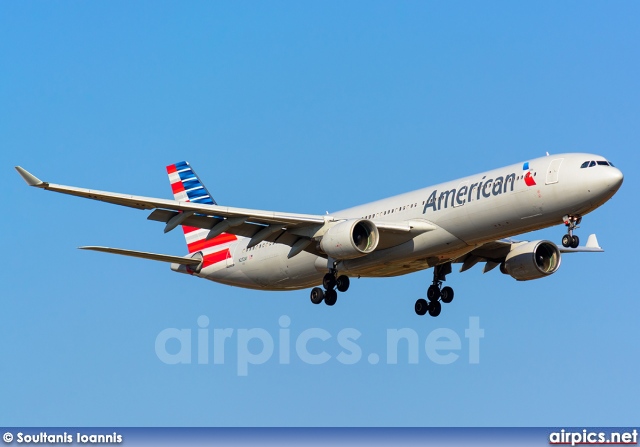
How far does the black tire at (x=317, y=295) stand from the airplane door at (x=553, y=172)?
12095mm

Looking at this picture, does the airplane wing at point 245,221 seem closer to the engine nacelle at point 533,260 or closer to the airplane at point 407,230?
the airplane at point 407,230

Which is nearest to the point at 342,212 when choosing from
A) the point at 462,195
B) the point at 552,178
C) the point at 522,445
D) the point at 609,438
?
the point at 462,195

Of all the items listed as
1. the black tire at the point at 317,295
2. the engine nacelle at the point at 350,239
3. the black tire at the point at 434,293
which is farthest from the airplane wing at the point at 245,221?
the black tire at the point at 434,293

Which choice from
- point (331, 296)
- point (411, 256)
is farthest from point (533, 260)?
point (331, 296)

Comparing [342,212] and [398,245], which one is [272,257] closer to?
[342,212]

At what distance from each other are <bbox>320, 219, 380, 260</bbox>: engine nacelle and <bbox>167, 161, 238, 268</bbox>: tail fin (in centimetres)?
880

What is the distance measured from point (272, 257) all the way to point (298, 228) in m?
3.47

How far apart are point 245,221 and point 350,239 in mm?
4376

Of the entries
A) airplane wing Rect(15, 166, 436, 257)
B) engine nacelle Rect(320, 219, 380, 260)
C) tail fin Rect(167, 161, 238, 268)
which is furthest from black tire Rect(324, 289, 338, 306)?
tail fin Rect(167, 161, 238, 268)

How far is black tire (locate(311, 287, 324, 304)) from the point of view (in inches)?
1763

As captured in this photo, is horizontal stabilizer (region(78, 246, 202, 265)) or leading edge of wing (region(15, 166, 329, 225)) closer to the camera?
leading edge of wing (region(15, 166, 329, 225))

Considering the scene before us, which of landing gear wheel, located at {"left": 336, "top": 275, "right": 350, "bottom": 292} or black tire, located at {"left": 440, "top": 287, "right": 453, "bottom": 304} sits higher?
black tire, located at {"left": 440, "top": 287, "right": 453, "bottom": 304}

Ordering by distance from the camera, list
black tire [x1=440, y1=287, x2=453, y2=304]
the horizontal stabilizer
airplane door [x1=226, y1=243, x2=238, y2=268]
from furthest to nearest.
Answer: airplane door [x1=226, y1=243, x2=238, y2=268], black tire [x1=440, y1=287, x2=453, y2=304], the horizontal stabilizer

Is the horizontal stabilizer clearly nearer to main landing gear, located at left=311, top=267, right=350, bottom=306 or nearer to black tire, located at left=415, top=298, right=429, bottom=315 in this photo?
main landing gear, located at left=311, top=267, right=350, bottom=306
